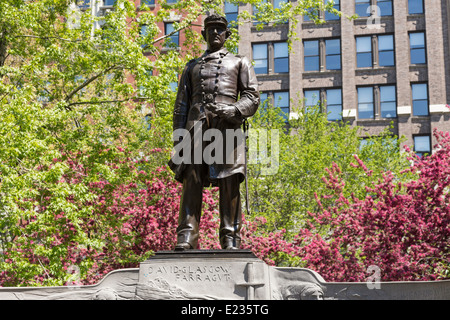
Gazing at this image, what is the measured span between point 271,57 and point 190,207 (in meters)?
34.7

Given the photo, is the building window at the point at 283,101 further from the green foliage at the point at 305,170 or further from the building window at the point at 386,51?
the green foliage at the point at 305,170

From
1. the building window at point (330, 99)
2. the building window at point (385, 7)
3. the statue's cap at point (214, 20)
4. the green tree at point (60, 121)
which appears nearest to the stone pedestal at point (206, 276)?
the statue's cap at point (214, 20)

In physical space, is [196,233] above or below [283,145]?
below

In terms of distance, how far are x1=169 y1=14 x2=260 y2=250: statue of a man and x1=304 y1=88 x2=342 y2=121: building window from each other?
31.8 meters

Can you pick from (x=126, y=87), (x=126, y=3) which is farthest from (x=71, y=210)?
(x=126, y=3)

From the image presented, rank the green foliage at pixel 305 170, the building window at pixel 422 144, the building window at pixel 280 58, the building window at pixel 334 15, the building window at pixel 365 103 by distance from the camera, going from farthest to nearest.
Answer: the building window at pixel 280 58, the building window at pixel 334 15, the building window at pixel 365 103, the building window at pixel 422 144, the green foliage at pixel 305 170

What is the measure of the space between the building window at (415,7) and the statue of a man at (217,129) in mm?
34670

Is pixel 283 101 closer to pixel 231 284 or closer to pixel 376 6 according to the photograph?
pixel 376 6

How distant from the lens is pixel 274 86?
41.8m

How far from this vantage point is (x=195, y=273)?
7781 mm

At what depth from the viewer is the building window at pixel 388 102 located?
3972 cm
